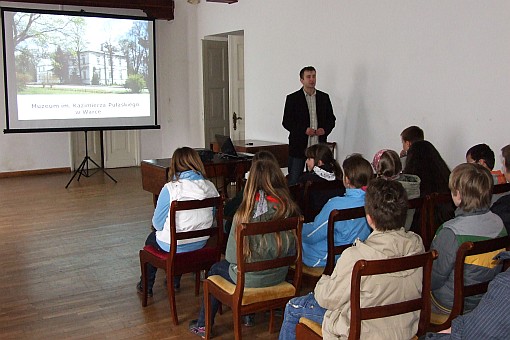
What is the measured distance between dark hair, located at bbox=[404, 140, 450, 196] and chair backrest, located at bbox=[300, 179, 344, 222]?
0.50 metres

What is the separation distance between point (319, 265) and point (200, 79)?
6.27 meters

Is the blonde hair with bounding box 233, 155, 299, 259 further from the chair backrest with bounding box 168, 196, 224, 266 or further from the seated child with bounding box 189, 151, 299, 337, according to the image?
the chair backrest with bounding box 168, 196, 224, 266

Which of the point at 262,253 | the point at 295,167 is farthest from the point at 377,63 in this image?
the point at 262,253

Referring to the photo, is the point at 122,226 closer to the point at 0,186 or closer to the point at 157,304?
the point at 157,304

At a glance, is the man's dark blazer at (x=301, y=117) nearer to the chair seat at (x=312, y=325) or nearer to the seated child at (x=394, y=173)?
the seated child at (x=394, y=173)

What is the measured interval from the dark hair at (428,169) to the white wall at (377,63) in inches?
54.1

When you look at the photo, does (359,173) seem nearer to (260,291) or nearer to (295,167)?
(260,291)

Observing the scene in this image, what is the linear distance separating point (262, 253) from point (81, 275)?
209 cm

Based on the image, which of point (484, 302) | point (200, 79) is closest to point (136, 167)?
point (200, 79)

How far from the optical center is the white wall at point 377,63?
15.8 ft

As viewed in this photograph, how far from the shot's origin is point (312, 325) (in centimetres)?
245

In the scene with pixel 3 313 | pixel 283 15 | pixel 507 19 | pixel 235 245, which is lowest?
pixel 3 313

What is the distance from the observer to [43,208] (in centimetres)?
682

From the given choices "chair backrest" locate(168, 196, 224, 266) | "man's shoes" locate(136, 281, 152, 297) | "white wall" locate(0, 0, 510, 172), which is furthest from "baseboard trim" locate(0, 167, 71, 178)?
"chair backrest" locate(168, 196, 224, 266)
